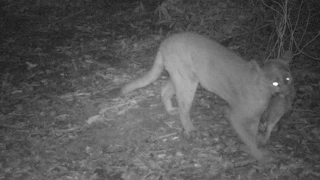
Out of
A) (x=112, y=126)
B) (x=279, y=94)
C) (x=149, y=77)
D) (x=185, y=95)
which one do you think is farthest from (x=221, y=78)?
(x=112, y=126)

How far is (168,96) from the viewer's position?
6.98m

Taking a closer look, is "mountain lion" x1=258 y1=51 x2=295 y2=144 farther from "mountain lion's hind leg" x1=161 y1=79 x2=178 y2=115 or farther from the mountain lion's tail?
the mountain lion's tail

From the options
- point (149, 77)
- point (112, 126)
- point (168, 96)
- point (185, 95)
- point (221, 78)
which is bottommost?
point (112, 126)

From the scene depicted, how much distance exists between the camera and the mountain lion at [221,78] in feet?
18.3

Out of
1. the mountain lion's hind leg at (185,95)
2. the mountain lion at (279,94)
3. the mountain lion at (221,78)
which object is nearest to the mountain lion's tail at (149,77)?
the mountain lion at (221,78)

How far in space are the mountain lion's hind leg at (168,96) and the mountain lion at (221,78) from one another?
0.50m

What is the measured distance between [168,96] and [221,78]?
1331 mm

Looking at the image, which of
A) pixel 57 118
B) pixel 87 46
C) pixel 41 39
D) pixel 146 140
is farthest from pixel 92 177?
pixel 41 39

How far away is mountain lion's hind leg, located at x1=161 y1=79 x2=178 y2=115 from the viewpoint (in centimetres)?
691

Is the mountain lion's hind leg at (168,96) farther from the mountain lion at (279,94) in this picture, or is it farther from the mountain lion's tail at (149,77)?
the mountain lion at (279,94)

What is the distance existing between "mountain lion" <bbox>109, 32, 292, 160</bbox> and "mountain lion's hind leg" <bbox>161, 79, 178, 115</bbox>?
0.50 metres

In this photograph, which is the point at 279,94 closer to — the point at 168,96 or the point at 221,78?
the point at 221,78

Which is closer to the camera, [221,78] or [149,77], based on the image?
[221,78]

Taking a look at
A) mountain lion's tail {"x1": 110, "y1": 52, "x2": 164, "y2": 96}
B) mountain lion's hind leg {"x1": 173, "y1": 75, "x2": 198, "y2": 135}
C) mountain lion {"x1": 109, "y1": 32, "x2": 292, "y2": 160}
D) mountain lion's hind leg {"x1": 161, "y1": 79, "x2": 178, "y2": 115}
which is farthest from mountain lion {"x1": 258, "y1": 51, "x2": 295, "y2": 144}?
mountain lion's tail {"x1": 110, "y1": 52, "x2": 164, "y2": 96}
